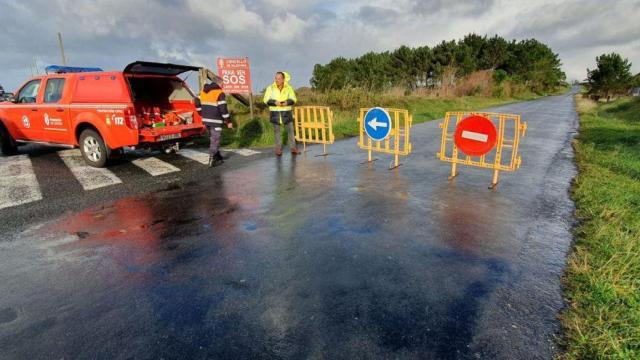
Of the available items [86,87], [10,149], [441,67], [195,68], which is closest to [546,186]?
[195,68]

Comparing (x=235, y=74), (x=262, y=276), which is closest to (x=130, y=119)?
(x=262, y=276)

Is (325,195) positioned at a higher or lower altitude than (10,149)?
lower

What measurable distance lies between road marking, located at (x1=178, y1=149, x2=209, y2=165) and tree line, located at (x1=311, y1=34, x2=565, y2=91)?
125 ft

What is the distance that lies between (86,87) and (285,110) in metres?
4.29

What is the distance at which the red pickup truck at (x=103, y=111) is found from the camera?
7.04m

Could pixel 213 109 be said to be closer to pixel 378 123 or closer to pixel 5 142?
pixel 378 123

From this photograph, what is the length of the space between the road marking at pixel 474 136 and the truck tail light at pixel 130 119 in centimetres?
627

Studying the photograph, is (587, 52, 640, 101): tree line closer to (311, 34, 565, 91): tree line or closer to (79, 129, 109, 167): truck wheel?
(311, 34, 565, 91): tree line

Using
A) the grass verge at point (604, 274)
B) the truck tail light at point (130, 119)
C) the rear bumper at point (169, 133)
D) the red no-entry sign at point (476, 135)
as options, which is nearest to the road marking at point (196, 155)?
the rear bumper at point (169, 133)

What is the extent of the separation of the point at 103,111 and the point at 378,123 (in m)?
5.65

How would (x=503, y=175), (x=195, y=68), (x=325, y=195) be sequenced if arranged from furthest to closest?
(x=195, y=68) < (x=503, y=175) < (x=325, y=195)

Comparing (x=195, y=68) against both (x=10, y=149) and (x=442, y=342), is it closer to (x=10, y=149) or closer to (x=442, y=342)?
(x=10, y=149)

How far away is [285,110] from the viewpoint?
8.81m

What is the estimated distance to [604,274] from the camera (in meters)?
3.07
